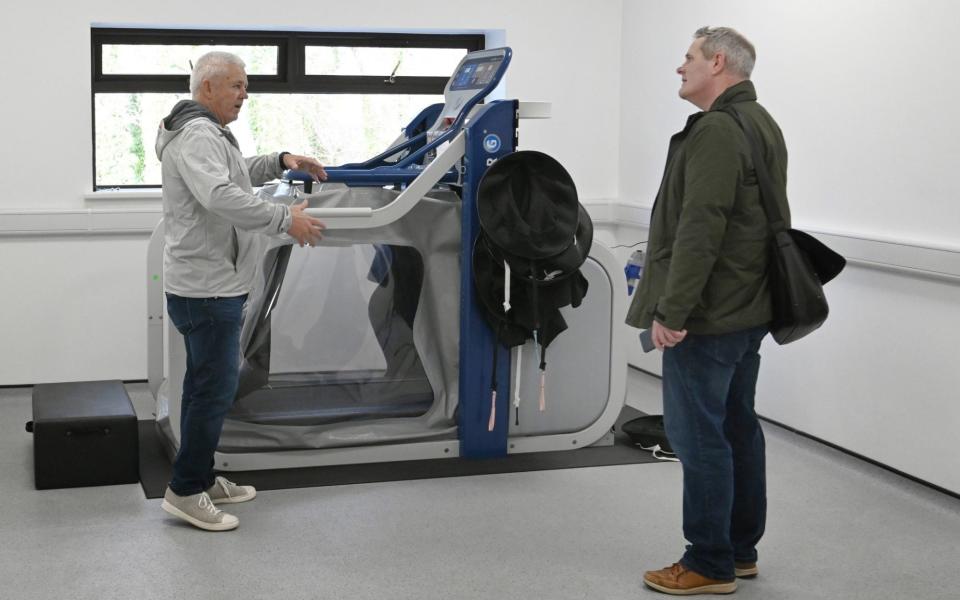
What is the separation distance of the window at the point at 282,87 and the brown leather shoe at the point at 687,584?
358 centimetres

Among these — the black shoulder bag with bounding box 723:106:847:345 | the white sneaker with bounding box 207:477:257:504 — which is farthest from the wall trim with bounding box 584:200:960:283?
the white sneaker with bounding box 207:477:257:504

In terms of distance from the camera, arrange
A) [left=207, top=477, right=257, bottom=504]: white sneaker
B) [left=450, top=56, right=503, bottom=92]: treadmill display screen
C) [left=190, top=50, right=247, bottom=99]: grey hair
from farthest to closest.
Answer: [left=450, top=56, right=503, bottom=92]: treadmill display screen < [left=207, top=477, right=257, bottom=504]: white sneaker < [left=190, top=50, right=247, bottom=99]: grey hair

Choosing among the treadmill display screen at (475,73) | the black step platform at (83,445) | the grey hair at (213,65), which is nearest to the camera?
the grey hair at (213,65)

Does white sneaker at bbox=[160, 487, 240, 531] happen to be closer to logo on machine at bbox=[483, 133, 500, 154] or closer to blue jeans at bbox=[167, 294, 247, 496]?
blue jeans at bbox=[167, 294, 247, 496]

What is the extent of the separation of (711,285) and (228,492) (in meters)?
1.82

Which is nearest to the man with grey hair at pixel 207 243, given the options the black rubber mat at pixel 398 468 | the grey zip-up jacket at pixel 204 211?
the grey zip-up jacket at pixel 204 211

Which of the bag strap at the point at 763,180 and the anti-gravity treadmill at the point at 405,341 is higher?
the bag strap at the point at 763,180

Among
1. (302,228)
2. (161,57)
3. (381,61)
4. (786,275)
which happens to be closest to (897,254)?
(786,275)

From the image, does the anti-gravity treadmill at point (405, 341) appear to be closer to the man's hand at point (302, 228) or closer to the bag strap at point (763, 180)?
the man's hand at point (302, 228)

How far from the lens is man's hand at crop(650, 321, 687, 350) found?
8.66ft

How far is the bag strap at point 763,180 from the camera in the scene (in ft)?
8.66

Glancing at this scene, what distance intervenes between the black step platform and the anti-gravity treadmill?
183 mm

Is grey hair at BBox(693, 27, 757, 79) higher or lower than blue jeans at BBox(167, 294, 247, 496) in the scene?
higher

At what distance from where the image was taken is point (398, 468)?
3.99 metres
